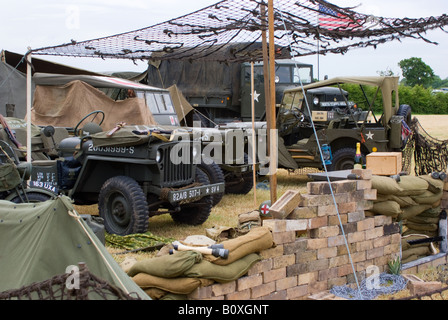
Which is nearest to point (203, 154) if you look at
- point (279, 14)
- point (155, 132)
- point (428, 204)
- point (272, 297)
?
point (155, 132)

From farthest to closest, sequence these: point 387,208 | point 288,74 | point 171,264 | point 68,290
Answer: point 288,74, point 387,208, point 171,264, point 68,290

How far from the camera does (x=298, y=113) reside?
452 inches

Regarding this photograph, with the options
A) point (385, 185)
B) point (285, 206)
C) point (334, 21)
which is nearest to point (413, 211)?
point (385, 185)

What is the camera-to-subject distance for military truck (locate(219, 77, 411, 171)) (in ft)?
33.3

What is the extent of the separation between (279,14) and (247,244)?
3.21 m

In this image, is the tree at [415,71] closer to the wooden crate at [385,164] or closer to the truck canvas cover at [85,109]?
the truck canvas cover at [85,109]

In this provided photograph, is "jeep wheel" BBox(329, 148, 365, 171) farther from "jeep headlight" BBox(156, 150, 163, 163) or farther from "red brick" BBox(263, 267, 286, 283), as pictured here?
"red brick" BBox(263, 267, 286, 283)

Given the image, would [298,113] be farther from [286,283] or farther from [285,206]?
[286,283]

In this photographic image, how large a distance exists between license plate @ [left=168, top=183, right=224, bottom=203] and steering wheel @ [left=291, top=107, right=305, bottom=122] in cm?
444

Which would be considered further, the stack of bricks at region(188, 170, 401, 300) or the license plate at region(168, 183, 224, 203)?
the license plate at region(168, 183, 224, 203)

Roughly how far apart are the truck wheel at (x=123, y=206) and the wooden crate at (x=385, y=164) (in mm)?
2612

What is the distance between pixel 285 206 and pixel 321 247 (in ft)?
1.79

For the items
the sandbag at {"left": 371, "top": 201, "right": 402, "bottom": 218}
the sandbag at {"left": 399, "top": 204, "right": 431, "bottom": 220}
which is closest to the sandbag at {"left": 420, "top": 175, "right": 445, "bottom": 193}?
the sandbag at {"left": 399, "top": 204, "right": 431, "bottom": 220}

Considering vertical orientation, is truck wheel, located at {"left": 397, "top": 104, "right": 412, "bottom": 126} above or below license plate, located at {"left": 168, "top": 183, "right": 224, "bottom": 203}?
above
